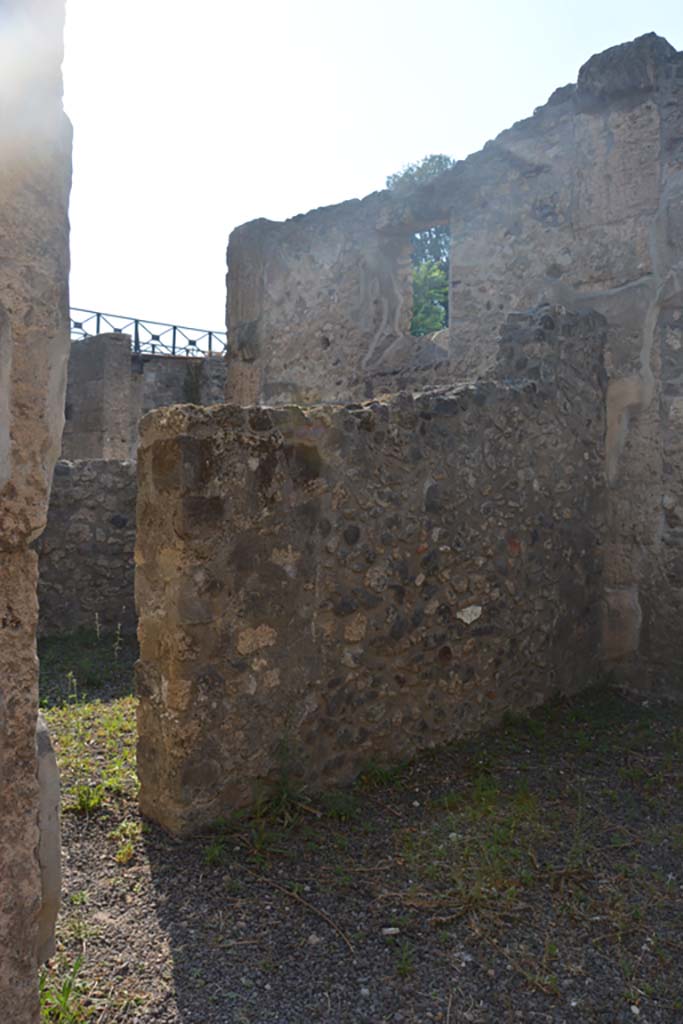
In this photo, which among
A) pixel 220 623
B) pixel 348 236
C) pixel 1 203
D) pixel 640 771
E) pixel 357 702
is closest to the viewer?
pixel 1 203

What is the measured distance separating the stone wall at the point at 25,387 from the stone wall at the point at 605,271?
→ 15.3 ft

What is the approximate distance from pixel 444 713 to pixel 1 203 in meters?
3.98

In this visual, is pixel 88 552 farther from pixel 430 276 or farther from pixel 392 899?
pixel 430 276

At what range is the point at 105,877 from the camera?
10.6ft

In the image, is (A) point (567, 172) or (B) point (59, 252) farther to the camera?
(A) point (567, 172)

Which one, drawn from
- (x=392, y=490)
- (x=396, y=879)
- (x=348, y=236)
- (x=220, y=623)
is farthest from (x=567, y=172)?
(x=396, y=879)

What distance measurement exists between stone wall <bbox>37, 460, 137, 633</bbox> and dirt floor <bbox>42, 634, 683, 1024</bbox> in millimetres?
2990

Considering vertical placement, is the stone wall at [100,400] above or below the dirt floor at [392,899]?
above

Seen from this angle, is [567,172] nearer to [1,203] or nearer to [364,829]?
[364,829]

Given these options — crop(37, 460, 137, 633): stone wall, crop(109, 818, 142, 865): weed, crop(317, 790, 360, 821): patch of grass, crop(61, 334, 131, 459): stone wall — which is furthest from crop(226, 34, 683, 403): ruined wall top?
crop(61, 334, 131, 459): stone wall

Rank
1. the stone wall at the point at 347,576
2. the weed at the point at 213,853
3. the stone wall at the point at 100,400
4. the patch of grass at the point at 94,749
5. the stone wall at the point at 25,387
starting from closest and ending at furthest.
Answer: the stone wall at the point at 25,387
the weed at the point at 213,853
the stone wall at the point at 347,576
the patch of grass at the point at 94,749
the stone wall at the point at 100,400

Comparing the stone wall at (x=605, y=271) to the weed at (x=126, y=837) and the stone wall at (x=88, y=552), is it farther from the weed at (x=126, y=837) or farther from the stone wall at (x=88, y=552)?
the weed at (x=126, y=837)

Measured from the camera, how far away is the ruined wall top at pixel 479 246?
20.0 feet

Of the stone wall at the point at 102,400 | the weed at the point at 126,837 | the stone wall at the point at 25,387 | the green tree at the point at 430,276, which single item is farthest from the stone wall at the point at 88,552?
the green tree at the point at 430,276
